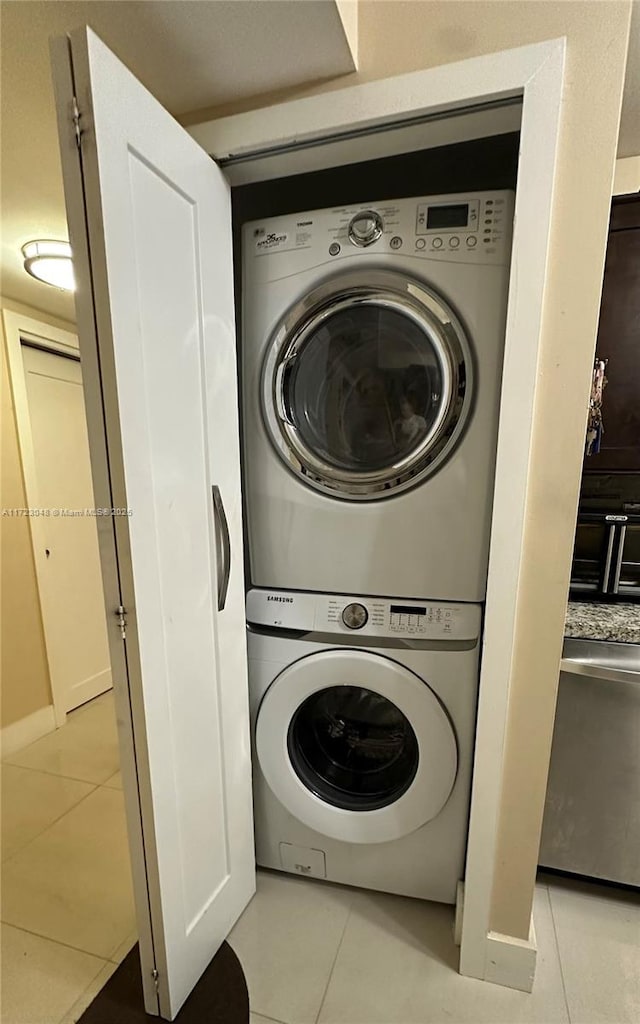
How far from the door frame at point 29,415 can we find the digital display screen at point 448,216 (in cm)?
162

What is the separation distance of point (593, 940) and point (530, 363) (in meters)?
1.56

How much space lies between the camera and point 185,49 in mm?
880

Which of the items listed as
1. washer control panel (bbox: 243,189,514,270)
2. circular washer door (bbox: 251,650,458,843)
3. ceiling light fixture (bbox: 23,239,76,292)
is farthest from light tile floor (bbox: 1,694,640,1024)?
ceiling light fixture (bbox: 23,239,76,292)

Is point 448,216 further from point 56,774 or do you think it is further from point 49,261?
point 56,774

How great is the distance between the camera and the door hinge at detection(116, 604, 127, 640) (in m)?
0.87

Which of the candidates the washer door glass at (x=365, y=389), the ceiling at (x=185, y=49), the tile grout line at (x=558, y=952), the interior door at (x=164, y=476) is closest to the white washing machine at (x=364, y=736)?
the interior door at (x=164, y=476)

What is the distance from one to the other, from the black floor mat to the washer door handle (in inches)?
36.8

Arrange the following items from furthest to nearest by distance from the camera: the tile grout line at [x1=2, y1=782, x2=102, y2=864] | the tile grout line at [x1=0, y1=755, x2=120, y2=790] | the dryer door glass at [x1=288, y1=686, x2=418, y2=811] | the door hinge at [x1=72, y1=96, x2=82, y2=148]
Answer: the tile grout line at [x1=0, y1=755, x2=120, y2=790] → the tile grout line at [x1=2, y1=782, x2=102, y2=864] → the dryer door glass at [x1=288, y1=686, x2=418, y2=811] → the door hinge at [x1=72, y1=96, x2=82, y2=148]

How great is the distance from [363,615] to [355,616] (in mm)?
23

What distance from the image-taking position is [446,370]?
42.7 inches

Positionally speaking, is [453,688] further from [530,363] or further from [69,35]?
[69,35]

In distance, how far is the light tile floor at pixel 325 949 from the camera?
110 centimetres

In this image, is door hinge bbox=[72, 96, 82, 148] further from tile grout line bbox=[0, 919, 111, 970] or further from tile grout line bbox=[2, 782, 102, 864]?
tile grout line bbox=[2, 782, 102, 864]

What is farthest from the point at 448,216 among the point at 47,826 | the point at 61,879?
the point at 47,826
